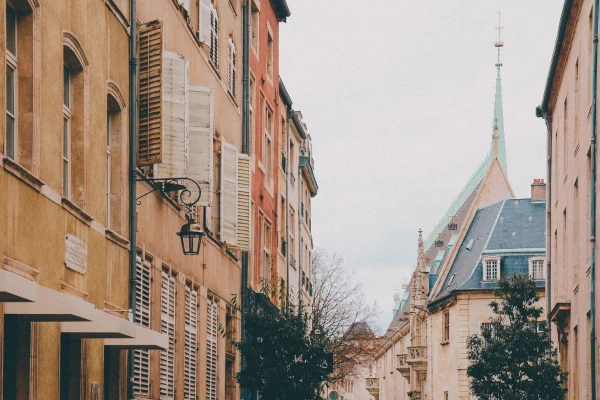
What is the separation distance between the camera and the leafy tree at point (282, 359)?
2459 cm

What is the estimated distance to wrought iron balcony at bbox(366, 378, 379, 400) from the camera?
132 metres

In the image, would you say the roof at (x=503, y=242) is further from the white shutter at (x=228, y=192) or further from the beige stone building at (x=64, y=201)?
the beige stone building at (x=64, y=201)

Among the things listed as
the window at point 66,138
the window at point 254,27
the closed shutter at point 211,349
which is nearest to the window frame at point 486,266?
the window at point 254,27

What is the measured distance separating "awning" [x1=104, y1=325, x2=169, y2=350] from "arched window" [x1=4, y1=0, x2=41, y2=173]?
297 cm

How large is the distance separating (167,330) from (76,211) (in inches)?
270

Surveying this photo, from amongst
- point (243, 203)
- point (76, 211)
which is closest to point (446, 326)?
point (243, 203)

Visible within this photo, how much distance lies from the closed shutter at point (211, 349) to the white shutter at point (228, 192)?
4.69 ft

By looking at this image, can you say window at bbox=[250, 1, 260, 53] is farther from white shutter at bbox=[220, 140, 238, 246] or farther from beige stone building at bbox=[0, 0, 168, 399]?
beige stone building at bbox=[0, 0, 168, 399]

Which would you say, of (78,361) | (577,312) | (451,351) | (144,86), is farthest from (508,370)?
(451,351)

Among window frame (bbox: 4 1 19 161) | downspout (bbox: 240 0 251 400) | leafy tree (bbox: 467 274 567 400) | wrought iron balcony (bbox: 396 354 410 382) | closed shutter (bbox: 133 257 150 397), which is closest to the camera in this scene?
window frame (bbox: 4 1 19 161)

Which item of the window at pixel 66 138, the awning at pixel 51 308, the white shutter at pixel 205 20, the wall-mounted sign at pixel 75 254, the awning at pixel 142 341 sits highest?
the white shutter at pixel 205 20

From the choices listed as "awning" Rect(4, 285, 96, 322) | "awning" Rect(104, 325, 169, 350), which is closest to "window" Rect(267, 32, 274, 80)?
"awning" Rect(104, 325, 169, 350)

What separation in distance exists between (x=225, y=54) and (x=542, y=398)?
578 inches

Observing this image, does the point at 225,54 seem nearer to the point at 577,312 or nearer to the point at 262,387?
the point at 262,387
